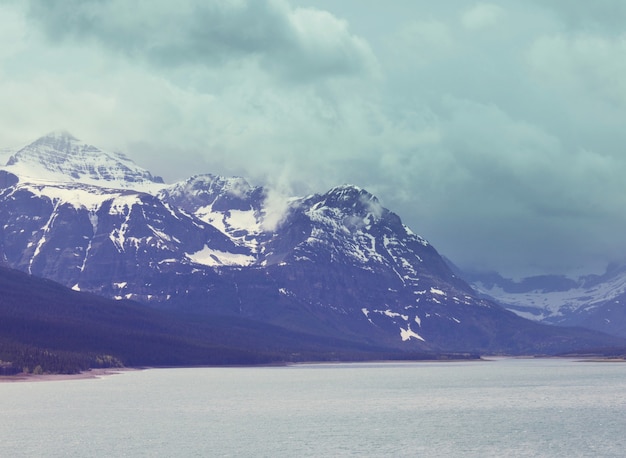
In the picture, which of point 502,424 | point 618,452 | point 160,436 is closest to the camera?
point 618,452

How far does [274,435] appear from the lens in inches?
6954

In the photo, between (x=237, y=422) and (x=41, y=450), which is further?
(x=237, y=422)

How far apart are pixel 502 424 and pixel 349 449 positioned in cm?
4283

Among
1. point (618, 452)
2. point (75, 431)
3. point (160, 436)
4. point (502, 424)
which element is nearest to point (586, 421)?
point (502, 424)

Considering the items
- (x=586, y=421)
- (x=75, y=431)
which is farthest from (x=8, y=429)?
(x=586, y=421)

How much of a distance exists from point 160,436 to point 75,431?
55.1 ft

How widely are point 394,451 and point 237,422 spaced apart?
5051 cm

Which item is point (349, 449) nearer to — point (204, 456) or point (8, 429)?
point (204, 456)

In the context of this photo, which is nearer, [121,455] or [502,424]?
[121,455]

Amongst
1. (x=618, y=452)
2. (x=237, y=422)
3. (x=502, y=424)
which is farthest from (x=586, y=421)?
(x=237, y=422)

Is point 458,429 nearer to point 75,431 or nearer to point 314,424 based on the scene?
point 314,424

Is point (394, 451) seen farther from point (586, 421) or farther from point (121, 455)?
point (586, 421)

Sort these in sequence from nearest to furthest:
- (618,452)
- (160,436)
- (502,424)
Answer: (618,452) < (160,436) < (502,424)

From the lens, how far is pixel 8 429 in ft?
611
